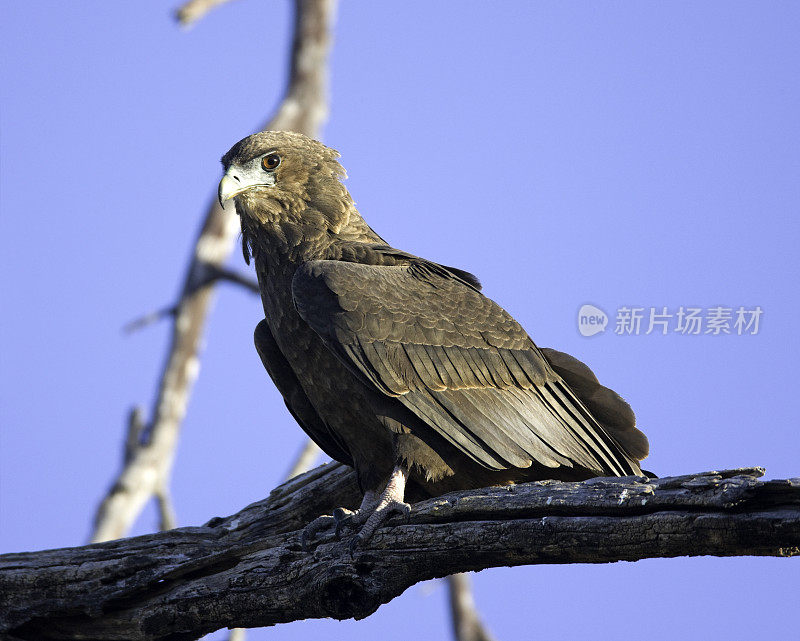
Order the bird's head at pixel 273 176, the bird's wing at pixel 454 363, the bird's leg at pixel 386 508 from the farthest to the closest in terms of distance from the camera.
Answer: the bird's head at pixel 273 176 < the bird's wing at pixel 454 363 < the bird's leg at pixel 386 508

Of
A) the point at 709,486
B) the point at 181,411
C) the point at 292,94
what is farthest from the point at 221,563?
the point at 292,94

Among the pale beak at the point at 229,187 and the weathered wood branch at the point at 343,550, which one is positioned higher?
the pale beak at the point at 229,187

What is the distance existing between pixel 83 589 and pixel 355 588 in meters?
2.10

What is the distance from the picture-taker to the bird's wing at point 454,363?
540 centimetres

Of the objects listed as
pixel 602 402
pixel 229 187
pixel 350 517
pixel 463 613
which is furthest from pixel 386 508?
pixel 463 613

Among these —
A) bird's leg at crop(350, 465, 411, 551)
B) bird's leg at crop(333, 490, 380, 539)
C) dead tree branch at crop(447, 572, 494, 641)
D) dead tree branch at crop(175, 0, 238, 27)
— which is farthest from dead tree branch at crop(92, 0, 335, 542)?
bird's leg at crop(350, 465, 411, 551)

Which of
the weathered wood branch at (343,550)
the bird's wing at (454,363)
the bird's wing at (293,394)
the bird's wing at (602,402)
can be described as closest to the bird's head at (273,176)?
the bird's wing at (454,363)

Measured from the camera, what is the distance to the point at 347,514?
5352 millimetres

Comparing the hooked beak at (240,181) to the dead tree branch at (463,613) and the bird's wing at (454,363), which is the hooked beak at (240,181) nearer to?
the bird's wing at (454,363)

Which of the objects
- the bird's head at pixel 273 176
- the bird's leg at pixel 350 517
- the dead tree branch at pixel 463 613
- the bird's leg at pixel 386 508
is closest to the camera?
the bird's leg at pixel 386 508

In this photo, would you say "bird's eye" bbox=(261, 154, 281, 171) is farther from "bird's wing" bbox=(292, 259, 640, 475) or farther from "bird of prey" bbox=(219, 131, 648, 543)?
"bird's wing" bbox=(292, 259, 640, 475)

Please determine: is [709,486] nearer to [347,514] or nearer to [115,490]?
[347,514]

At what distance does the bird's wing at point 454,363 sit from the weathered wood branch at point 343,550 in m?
0.64

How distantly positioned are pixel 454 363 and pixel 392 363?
421 millimetres
